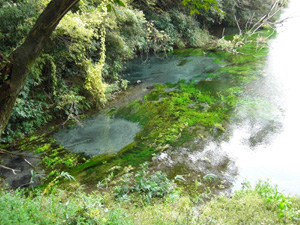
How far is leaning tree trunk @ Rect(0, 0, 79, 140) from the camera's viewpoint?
7.02ft

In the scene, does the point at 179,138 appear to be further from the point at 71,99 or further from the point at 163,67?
the point at 163,67

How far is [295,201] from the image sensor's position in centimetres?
331

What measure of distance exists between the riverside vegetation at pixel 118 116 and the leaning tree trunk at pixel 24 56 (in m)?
1.04

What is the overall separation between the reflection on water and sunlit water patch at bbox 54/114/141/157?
2358mm

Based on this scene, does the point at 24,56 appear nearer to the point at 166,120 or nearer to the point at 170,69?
the point at 166,120

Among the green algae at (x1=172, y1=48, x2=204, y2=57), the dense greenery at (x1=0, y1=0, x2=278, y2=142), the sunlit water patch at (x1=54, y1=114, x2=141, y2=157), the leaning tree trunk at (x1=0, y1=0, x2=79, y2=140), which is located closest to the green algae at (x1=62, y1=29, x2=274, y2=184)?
the sunlit water patch at (x1=54, y1=114, x2=141, y2=157)

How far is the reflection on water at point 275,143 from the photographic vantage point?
4277mm

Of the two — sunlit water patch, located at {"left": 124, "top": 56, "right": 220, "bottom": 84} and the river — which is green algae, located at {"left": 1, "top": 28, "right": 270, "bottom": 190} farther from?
sunlit water patch, located at {"left": 124, "top": 56, "right": 220, "bottom": 84}

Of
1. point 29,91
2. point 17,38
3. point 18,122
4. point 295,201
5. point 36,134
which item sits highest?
point 17,38

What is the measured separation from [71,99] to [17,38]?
1.94 metres

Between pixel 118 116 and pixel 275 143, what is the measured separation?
163 inches

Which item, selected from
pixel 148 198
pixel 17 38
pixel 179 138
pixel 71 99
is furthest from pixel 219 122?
pixel 17 38

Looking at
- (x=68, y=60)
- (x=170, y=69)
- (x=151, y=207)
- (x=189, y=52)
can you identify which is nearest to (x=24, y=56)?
(x=151, y=207)

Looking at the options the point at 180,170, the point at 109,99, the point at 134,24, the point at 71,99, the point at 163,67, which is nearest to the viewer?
the point at 180,170
